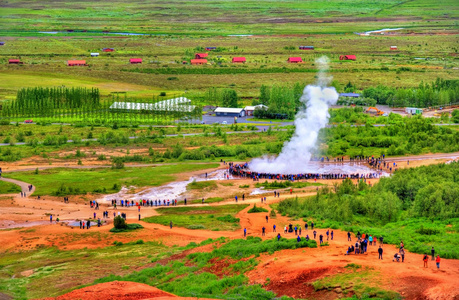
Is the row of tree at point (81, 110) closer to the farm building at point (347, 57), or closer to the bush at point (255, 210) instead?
the bush at point (255, 210)

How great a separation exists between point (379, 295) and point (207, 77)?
126545mm

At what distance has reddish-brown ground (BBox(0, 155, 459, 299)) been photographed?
117 feet

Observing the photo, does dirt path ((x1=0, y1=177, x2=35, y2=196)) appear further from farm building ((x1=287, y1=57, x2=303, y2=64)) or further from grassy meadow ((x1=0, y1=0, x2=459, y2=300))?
farm building ((x1=287, y1=57, x2=303, y2=64))

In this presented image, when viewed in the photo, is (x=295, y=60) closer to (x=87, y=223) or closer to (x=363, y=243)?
Result: (x=87, y=223)

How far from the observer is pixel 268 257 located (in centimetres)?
4297

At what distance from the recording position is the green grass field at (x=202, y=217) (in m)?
56.2

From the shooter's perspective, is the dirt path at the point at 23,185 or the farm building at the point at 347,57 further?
the farm building at the point at 347,57

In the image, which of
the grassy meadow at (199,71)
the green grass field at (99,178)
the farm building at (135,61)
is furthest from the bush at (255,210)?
the farm building at (135,61)

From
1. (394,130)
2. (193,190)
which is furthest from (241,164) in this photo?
(394,130)

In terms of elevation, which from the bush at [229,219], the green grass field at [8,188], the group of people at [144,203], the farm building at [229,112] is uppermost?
the farm building at [229,112]

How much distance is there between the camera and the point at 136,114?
115000mm

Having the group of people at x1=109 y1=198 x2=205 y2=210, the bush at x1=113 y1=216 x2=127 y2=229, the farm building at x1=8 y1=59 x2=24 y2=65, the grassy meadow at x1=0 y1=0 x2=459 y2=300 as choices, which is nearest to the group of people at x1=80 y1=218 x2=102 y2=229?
the grassy meadow at x1=0 y1=0 x2=459 y2=300

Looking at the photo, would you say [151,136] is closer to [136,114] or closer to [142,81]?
[136,114]

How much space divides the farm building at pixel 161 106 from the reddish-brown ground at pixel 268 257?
50493 millimetres
